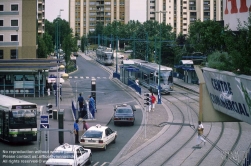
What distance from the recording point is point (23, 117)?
25969mm

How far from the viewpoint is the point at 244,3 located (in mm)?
16047

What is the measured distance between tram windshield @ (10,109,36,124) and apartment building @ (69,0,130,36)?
131 meters

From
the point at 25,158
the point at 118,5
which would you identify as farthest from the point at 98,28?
the point at 25,158

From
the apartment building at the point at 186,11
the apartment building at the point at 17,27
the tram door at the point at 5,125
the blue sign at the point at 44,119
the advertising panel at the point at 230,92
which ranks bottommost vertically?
the tram door at the point at 5,125

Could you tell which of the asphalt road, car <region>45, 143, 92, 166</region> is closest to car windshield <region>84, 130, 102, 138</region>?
the asphalt road

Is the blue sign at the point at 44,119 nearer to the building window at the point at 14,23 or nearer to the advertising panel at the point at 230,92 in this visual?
the advertising panel at the point at 230,92

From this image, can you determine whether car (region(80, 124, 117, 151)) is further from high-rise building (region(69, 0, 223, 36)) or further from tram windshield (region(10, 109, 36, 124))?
high-rise building (region(69, 0, 223, 36))

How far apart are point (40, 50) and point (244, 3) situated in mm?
64519

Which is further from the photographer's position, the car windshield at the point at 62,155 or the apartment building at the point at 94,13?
the apartment building at the point at 94,13

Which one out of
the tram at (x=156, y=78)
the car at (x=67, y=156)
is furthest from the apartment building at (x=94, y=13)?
the car at (x=67, y=156)

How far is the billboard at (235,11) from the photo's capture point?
16.0 m

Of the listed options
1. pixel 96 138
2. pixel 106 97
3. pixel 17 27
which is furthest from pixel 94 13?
pixel 96 138

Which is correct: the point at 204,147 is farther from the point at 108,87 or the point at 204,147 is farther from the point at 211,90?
the point at 108,87

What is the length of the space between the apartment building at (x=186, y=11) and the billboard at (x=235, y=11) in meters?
109
